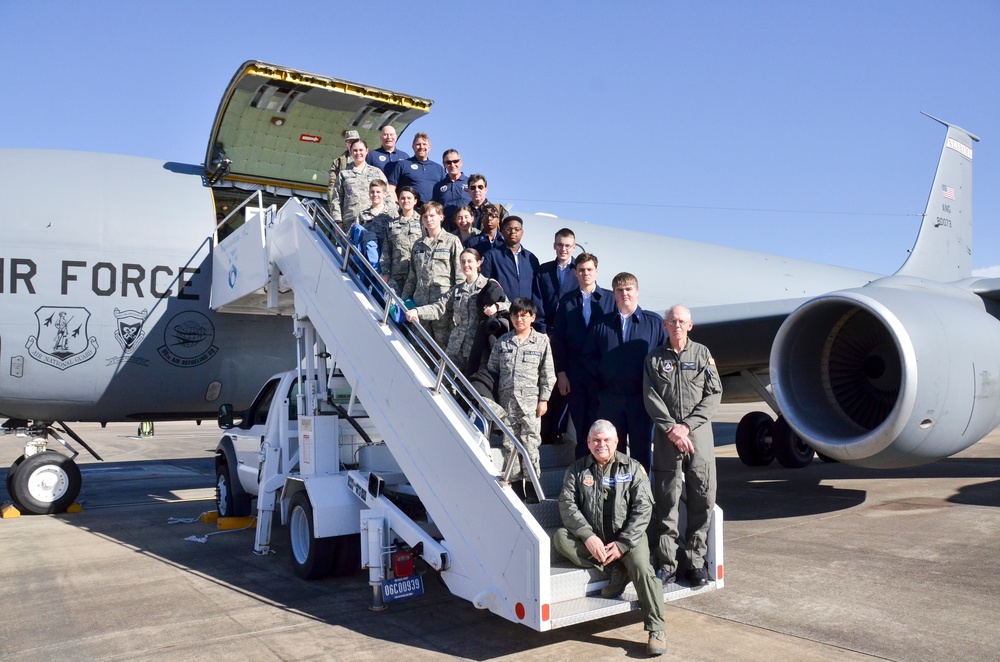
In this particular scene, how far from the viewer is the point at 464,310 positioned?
5.62 metres

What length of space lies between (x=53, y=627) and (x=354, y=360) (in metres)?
2.58

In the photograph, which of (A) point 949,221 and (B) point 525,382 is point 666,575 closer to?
(B) point 525,382

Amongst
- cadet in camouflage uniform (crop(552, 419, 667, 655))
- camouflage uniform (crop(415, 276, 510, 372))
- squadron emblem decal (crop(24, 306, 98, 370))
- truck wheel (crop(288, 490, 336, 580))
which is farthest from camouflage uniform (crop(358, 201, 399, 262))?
squadron emblem decal (crop(24, 306, 98, 370))

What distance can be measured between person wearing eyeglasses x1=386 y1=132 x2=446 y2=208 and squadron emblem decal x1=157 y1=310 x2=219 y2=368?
9.70 ft

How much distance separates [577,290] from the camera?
5.59 metres

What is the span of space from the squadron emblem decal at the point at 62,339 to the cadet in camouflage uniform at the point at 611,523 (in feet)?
21.1

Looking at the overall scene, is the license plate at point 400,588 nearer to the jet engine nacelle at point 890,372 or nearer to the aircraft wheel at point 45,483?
the jet engine nacelle at point 890,372

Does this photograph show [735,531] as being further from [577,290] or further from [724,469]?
[724,469]

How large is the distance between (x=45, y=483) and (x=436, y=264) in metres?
6.55

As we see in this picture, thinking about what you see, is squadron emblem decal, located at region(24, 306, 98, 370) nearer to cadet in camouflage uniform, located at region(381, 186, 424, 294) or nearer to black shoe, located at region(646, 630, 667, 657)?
cadet in camouflage uniform, located at region(381, 186, 424, 294)

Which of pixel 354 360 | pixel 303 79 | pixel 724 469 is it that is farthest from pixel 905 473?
pixel 303 79

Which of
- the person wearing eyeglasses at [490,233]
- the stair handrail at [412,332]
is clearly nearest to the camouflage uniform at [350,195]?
the stair handrail at [412,332]

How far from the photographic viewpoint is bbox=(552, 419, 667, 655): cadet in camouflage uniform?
4.26 m

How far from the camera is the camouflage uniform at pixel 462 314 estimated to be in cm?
559
